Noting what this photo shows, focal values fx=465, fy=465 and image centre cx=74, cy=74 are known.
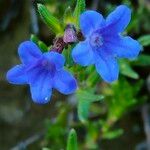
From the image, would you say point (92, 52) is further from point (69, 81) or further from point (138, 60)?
point (138, 60)

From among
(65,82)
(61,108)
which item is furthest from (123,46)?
(61,108)

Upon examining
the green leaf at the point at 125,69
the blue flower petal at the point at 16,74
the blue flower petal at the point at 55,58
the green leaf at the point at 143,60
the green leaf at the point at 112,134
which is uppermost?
the blue flower petal at the point at 55,58

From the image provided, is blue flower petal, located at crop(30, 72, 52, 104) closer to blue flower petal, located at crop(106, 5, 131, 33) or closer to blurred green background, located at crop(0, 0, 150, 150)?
blue flower petal, located at crop(106, 5, 131, 33)

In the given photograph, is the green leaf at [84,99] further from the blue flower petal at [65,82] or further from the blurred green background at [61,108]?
the blue flower petal at [65,82]

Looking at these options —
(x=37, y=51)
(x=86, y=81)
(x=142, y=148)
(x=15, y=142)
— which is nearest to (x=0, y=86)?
(x=15, y=142)

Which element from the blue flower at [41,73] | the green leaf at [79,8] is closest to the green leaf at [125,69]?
the green leaf at [79,8]

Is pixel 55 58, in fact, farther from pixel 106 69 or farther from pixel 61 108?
pixel 61 108
